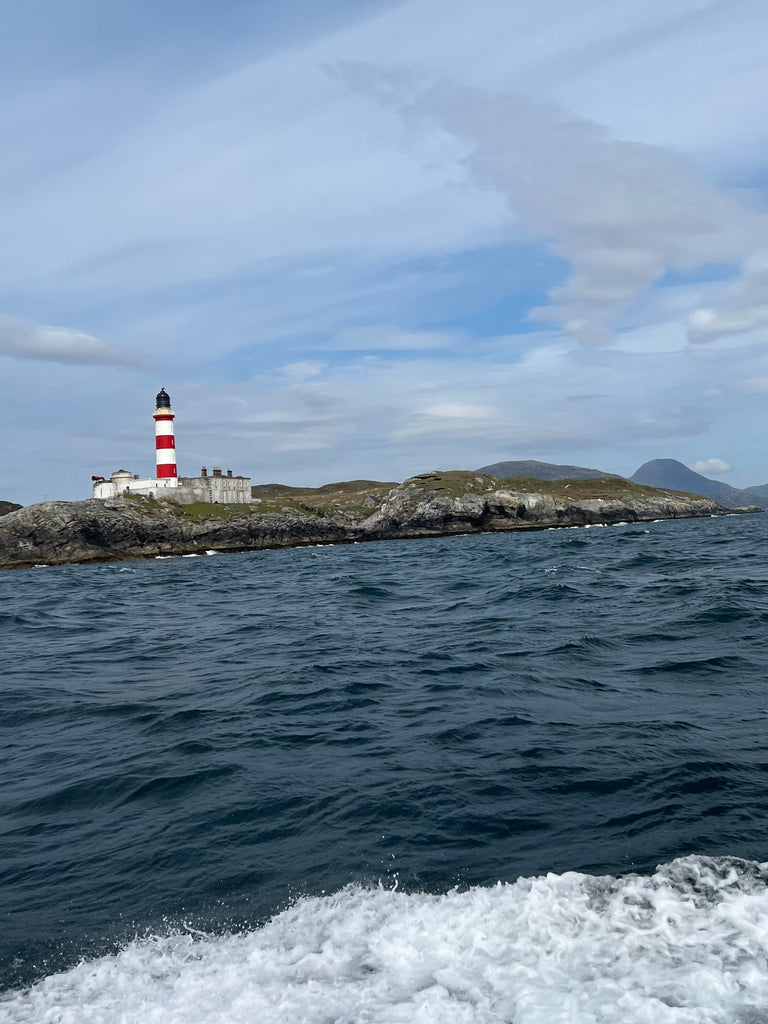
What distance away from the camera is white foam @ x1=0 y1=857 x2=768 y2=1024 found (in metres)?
5.53

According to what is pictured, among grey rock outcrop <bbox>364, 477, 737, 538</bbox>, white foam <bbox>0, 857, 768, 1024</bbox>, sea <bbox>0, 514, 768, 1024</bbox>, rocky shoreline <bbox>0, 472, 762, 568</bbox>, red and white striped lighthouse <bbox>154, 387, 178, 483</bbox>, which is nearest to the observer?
white foam <bbox>0, 857, 768, 1024</bbox>

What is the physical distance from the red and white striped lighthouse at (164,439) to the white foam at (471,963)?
115282 mm

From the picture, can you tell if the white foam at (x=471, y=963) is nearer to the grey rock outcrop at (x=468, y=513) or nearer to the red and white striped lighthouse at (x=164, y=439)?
the red and white striped lighthouse at (x=164, y=439)

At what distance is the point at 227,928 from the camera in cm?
677

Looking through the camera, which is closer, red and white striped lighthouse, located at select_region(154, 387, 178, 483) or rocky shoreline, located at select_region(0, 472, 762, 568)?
rocky shoreline, located at select_region(0, 472, 762, 568)

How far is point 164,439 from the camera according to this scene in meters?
A: 119

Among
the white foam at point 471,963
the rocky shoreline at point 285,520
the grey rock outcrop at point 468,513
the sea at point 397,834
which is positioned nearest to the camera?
the white foam at point 471,963

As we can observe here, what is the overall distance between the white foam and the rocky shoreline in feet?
347

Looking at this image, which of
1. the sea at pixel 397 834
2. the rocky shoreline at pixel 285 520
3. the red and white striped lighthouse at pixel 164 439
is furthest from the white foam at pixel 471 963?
the red and white striped lighthouse at pixel 164 439

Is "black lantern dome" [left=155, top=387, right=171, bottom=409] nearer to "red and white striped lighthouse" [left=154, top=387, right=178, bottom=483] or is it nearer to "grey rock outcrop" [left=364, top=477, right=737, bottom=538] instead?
"red and white striped lighthouse" [left=154, top=387, right=178, bottom=483]

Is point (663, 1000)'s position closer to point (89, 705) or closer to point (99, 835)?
point (99, 835)

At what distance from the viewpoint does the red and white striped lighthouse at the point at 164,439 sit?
11431cm

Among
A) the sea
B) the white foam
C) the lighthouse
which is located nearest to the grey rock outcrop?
the lighthouse

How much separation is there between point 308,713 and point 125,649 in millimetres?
11057
